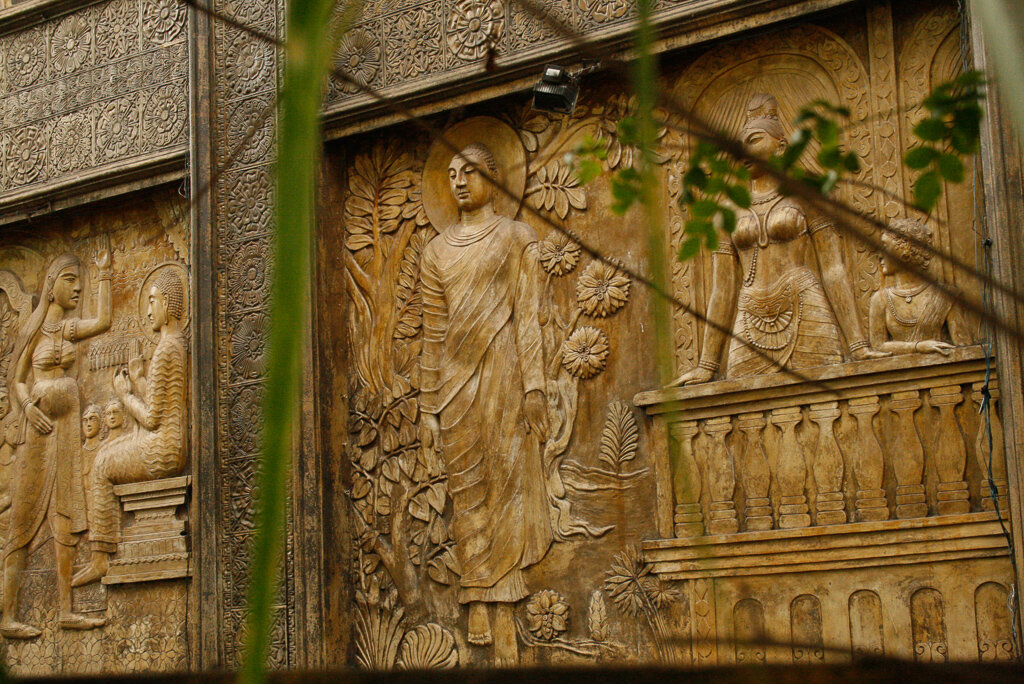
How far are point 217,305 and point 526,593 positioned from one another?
217 centimetres

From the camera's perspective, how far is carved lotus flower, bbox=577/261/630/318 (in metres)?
5.52

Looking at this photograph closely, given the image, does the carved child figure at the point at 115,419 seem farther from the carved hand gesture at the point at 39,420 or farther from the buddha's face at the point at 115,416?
the carved hand gesture at the point at 39,420

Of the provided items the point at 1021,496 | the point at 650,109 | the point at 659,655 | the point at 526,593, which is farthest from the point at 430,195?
the point at 650,109

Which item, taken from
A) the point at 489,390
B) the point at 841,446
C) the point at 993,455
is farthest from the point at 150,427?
the point at 993,455

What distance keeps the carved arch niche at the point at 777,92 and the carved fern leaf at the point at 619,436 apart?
1.07ft

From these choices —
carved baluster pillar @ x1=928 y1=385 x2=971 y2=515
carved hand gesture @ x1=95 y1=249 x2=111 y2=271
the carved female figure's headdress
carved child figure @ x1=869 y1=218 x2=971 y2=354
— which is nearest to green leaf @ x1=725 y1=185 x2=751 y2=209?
carved child figure @ x1=869 y1=218 x2=971 y2=354

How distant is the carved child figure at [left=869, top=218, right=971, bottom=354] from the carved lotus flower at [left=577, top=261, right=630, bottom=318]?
3.65ft

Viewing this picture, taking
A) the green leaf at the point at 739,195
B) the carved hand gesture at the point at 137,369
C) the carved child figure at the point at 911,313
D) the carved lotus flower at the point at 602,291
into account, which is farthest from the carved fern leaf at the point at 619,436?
the green leaf at the point at 739,195

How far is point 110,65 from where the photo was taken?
707cm

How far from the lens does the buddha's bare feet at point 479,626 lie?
562 cm

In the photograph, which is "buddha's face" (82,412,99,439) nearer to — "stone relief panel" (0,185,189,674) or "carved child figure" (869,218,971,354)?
"stone relief panel" (0,185,189,674)

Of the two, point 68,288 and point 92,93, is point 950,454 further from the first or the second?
point 92,93

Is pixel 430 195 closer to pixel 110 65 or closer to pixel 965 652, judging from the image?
pixel 110 65

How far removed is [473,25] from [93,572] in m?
3.47
